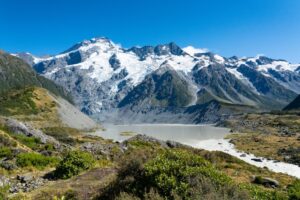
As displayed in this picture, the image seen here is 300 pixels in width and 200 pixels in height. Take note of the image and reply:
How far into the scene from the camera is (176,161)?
765 inches

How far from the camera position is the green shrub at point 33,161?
34406 millimetres

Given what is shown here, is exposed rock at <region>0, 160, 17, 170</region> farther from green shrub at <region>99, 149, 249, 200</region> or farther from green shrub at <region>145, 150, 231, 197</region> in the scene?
green shrub at <region>145, 150, 231, 197</region>

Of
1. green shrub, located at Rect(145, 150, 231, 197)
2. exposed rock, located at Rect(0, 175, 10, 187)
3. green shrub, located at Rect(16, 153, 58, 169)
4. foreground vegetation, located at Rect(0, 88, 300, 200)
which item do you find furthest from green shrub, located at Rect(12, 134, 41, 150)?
green shrub, located at Rect(145, 150, 231, 197)

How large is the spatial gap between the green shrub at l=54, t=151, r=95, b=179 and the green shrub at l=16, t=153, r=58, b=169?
19.3ft

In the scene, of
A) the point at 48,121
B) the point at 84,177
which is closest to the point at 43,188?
the point at 84,177

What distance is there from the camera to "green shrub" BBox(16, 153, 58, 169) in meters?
34.4

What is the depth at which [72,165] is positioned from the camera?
1156 inches

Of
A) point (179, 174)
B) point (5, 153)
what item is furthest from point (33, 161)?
point (179, 174)

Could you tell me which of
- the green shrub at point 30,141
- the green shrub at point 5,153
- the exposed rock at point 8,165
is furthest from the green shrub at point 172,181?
the green shrub at point 30,141

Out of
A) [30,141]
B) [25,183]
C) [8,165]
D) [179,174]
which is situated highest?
[179,174]

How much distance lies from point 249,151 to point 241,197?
12323 centimetres

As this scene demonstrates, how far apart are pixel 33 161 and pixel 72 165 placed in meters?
7.63

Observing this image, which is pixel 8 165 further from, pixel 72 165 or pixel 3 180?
pixel 72 165

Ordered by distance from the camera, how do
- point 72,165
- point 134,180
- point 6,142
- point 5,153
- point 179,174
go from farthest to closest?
point 6,142, point 5,153, point 72,165, point 134,180, point 179,174
